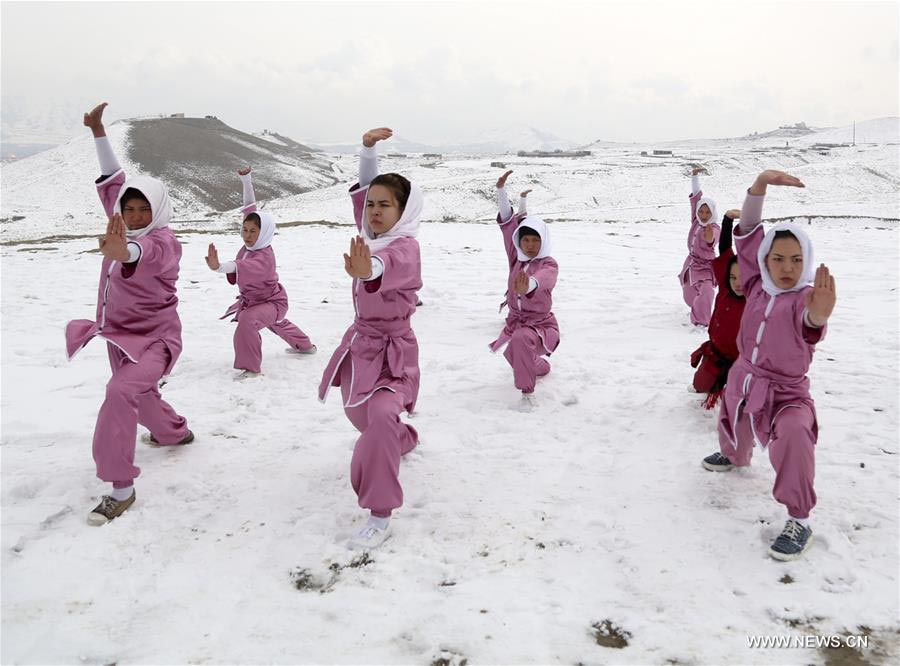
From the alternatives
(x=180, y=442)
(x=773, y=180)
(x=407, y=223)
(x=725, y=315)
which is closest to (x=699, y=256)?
(x=725, y=315)

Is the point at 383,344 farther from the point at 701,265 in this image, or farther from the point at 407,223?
the point at 701,265

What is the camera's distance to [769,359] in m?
3.62

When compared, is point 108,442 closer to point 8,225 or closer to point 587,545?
point 587,545

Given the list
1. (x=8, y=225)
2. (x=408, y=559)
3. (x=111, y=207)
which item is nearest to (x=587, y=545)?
(x=408, y=559)

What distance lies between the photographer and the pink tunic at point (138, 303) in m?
3.97

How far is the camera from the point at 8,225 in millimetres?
26297

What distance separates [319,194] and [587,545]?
35.9 meters

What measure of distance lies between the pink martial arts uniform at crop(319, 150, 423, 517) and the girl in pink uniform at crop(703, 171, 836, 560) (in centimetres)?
209

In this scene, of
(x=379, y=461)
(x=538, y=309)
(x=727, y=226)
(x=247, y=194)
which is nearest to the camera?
(x=379, y=461)

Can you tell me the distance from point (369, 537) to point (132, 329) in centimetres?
215

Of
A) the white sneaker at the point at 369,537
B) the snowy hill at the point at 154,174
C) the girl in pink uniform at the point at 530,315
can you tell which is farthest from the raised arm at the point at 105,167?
the snowy hill at the point at 154,174

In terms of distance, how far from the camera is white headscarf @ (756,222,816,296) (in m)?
3.54

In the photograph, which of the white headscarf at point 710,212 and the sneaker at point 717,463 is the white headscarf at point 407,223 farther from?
the white headscarf at point 710,212

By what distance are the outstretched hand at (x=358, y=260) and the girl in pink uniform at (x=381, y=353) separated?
1.9 inches
